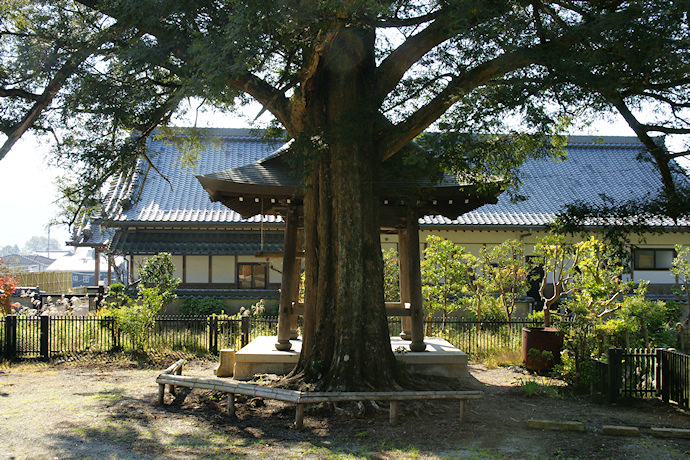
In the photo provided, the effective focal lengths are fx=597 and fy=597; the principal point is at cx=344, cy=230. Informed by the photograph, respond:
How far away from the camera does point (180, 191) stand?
2606 centimetres

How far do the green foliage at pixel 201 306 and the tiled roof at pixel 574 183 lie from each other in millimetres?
8460

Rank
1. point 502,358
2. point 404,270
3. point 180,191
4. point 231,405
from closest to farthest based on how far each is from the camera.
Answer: point 231,405
point 404,270
point 502,358
point 180,191

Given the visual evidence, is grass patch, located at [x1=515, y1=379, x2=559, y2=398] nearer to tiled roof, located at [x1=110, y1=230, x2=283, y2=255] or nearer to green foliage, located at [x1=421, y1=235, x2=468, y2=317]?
green foliage, located at [x1=421, y1=235, x2=468, y2=317]

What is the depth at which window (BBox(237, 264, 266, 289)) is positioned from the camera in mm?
23688

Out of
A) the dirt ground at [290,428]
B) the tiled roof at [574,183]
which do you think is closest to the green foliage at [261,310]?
the tiled roof at [574,183]

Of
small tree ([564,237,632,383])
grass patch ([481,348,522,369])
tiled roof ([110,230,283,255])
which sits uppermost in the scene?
tiled roof ([110,230,283,255])

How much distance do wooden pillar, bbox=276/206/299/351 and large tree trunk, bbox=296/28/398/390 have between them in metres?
1.51

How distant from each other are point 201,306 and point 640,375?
50.1 ft

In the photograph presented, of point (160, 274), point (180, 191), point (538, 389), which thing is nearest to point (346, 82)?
point (538, 389)

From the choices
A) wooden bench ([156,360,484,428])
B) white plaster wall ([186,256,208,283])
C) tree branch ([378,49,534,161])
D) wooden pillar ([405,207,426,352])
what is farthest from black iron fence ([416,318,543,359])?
white plaster wall ([186,256,208,283])

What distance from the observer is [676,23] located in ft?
25.1

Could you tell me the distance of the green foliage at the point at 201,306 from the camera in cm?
2145

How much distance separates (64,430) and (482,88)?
8050 mm

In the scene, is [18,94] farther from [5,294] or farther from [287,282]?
[5,294]
